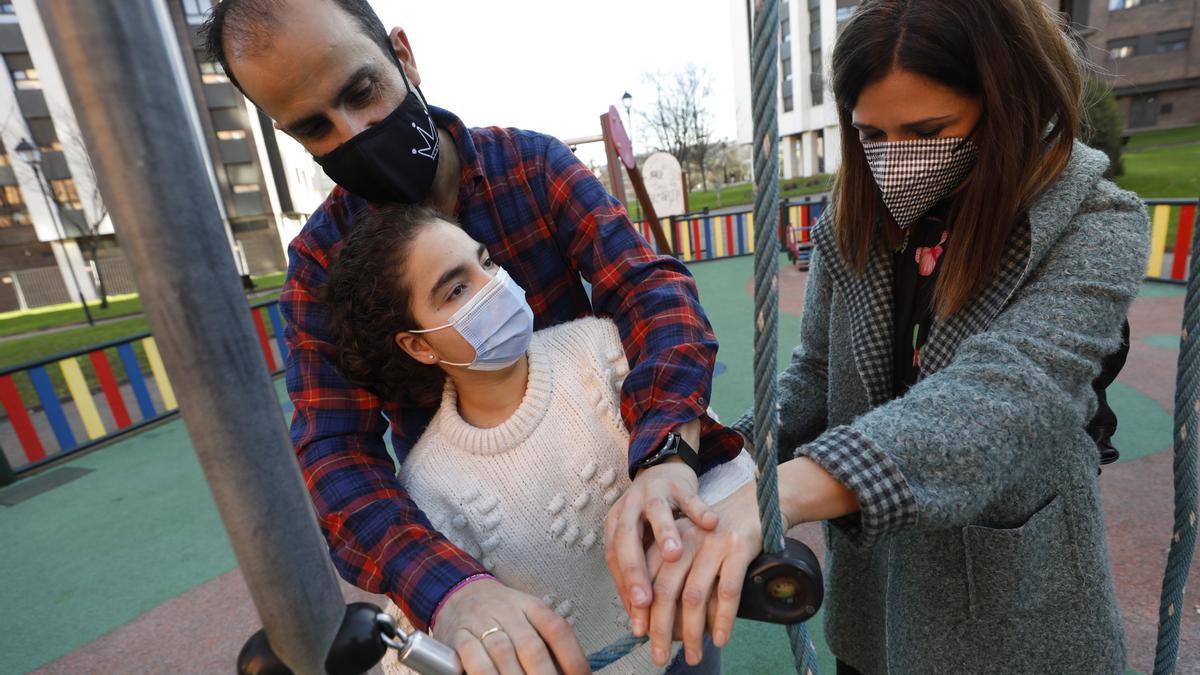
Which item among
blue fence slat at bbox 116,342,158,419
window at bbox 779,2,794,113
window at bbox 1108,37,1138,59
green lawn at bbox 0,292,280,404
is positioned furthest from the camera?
window at bbox 779,2,794,113

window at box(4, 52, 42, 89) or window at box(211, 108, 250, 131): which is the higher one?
window at box(4, 52, 42, 89)

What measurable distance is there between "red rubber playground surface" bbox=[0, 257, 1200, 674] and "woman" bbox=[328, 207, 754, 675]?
62.6 inches

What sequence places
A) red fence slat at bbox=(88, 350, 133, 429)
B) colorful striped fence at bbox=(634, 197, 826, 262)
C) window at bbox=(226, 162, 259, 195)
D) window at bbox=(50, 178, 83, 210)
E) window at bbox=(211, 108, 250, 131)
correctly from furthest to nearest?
window at bbox=(226, 162, 259, 195), window at bbox=(211, 108, 250, 131), window at bbox=(50, 178, 83, 210), colorful striped fence at bbox=(634, 197, 826, 262), red fence slat at bbox=(88, 350, 133, 429)

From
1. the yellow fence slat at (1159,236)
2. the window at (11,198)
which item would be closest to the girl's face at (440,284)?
the yellow fence slat at (1159,236)

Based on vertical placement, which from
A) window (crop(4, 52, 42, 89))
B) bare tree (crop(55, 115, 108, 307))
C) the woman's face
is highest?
window (crop(4, 52, 42, 89))

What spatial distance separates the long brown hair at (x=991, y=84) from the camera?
1087 mm

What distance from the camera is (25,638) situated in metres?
3.13

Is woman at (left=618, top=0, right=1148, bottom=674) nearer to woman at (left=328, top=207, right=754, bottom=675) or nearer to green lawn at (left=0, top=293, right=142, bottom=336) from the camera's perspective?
woman at (left=328, top=207, right=754, bottom=675)

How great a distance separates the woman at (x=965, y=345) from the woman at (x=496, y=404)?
0.36 metres

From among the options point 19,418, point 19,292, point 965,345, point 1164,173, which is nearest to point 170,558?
point 19,418

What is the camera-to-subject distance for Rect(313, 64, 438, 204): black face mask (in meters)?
1.27

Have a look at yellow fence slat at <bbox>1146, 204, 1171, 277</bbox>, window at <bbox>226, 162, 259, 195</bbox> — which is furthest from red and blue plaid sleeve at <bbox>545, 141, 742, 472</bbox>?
window at <bbox>226, 162, 259, 195</bbox>

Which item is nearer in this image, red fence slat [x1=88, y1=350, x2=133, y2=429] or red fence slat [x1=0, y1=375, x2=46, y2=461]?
red fence slat [x1=0, y1=375, x2=46, y2=461]

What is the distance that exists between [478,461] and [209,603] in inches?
114
